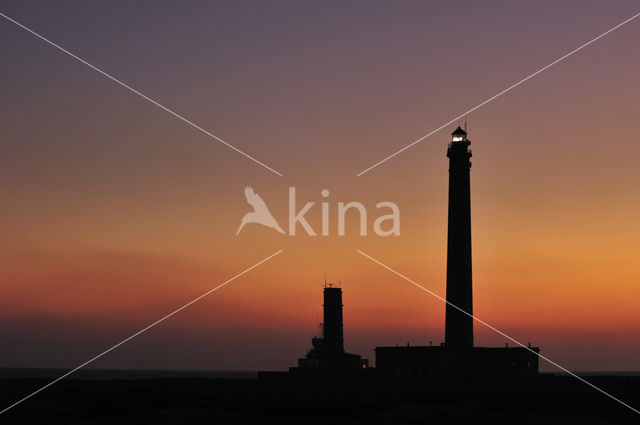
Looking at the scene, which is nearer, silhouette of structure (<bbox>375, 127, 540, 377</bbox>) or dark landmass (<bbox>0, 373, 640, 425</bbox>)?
dark landmass (<bbox>0, 373, 640, 425</bbox>)

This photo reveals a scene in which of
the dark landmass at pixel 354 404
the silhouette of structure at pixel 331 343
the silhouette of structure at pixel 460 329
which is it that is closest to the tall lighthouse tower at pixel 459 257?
the silhouette of structure at pixel 460 329

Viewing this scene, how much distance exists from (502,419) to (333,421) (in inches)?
336

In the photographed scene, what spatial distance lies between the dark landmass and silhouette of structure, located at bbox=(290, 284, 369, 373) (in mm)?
13495

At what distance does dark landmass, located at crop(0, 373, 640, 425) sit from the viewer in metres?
43.2

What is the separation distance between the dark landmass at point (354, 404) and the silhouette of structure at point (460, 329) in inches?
229

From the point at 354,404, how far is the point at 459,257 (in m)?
22.4

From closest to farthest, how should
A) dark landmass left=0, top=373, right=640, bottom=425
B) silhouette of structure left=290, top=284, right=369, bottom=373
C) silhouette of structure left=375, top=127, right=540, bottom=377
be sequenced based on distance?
dark landmass left=0, top=373, right=640, bottom=425 < silhouette of structure left=375, top=127, right=540, bottom=377 < silhouette of structure left=290, top=284, right=369, bottom=373

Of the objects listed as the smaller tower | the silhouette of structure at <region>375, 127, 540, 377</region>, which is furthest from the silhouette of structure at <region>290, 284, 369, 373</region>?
the silhouette of structure at <region>375, 127, 540, 377</region>

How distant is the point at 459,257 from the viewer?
230 feet

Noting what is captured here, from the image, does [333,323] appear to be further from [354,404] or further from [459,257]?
[354,404]

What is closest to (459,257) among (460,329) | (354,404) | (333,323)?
(460,329)

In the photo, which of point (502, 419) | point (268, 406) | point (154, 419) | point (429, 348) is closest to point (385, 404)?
point (268, 406)

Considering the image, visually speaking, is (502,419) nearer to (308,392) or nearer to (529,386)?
(529,386)

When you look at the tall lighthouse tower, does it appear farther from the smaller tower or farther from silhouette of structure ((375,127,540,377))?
the smaller tower
